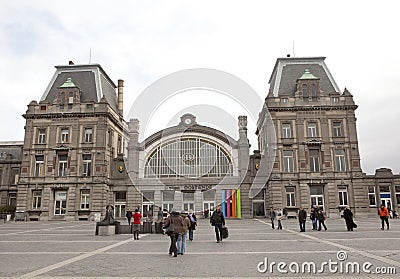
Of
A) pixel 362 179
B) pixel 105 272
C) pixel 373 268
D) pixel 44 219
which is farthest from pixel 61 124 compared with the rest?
pixel 373 268

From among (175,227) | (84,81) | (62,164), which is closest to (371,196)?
(62,164)

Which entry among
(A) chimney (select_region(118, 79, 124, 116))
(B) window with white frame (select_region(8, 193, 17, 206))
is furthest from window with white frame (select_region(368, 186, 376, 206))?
(B) window with white frame (select_region(8, 193, 17, 206))

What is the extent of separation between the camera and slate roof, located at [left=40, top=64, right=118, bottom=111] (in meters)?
54.1

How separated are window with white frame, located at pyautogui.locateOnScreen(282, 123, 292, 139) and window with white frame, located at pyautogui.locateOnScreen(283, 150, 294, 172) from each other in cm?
202

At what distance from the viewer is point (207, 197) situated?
5347 cm

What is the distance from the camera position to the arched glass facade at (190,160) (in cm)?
5291

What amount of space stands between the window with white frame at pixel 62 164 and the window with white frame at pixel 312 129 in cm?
3345

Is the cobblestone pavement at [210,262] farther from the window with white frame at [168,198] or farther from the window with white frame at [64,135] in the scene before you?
the window with white frame at [64,135]

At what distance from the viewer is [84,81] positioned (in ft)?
183

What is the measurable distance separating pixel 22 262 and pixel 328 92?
46685mm

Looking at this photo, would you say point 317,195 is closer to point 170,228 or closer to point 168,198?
point 168,198

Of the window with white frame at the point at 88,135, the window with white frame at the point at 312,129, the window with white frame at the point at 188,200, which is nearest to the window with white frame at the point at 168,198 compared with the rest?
the window with white frame at the point at 188,200

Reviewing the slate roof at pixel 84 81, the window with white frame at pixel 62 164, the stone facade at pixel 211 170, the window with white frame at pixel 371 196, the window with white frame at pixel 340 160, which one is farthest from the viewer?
the slate roof at pixel 84 81

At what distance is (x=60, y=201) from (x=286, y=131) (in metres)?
32.1
